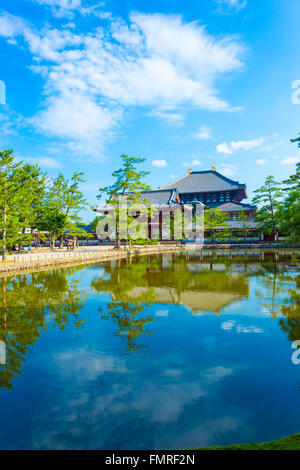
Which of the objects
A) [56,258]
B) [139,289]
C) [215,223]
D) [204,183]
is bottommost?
[139,289]

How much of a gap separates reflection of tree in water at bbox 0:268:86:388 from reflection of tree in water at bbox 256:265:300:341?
6.46 metres

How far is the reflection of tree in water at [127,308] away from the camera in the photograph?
7980 mm

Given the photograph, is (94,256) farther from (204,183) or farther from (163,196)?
(204,183)

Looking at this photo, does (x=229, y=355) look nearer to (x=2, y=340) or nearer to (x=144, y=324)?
(x=144, y=324)

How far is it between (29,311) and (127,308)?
3.64 meters

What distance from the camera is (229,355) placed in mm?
6441

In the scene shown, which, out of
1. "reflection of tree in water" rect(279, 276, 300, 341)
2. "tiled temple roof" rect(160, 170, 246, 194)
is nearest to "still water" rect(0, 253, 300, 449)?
"reflection of tree in water" rect(279, 276, 300, 341)

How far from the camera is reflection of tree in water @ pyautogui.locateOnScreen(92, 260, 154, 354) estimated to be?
7980 millimetres

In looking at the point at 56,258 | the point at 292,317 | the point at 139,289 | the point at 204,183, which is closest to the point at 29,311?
the point at 139,289

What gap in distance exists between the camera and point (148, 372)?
18.8ft

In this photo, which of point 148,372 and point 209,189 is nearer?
point 148,372
